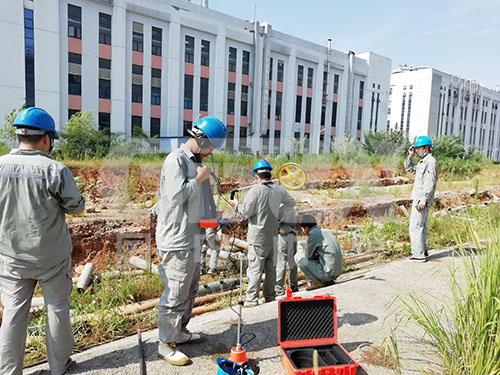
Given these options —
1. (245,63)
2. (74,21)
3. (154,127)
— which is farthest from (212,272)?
(245,63)

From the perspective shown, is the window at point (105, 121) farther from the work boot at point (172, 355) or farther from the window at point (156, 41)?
the work boot at point (172, 355)

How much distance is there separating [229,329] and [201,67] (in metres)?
28.9

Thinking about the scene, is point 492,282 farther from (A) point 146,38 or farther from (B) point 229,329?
(A) point 146,38

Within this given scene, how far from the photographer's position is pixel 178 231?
2793 mm

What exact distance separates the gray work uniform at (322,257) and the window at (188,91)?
85.3 ft

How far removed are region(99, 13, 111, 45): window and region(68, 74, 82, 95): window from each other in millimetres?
3173

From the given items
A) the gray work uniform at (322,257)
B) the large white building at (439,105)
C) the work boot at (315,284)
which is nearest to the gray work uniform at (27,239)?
the gray work uniform at (322,257)

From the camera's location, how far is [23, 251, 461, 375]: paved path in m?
2.69

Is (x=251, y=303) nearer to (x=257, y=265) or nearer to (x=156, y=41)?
(x=257, y=265)

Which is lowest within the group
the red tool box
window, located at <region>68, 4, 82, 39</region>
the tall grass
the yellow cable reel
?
the red tool box

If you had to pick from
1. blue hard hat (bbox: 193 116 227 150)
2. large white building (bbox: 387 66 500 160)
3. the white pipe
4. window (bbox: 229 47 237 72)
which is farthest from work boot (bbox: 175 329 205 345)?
large white building (bbox: 387 66 500 160)

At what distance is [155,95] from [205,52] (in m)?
6.28

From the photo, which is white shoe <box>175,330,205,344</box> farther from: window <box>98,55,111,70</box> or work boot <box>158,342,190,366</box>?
window <box>98,55,111,70</box>

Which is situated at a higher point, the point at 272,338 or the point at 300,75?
the point at 300,75
